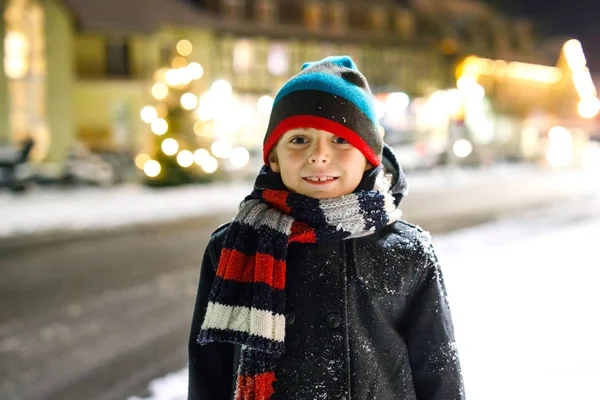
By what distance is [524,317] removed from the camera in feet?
16.7

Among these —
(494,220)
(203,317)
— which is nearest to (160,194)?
(494,220)

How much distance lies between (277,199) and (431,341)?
2.25 feet

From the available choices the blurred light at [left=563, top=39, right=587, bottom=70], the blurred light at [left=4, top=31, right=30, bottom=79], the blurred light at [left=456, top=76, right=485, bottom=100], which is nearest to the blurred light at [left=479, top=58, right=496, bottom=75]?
the blurred light at [left=563, top=39, right=587, bottom=70]

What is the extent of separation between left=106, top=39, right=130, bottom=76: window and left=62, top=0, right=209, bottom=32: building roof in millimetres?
1245

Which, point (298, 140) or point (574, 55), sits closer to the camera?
point (298, 140)

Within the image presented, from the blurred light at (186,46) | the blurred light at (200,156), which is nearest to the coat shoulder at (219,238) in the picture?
the blurred light at (200,156)

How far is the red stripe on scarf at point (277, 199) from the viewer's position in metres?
1.91

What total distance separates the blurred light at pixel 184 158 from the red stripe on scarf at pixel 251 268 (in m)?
17.7

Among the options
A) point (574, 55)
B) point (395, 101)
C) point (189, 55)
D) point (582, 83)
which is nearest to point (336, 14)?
point (395, 101)

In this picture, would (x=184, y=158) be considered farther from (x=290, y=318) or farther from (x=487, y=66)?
(x=487, y=66)

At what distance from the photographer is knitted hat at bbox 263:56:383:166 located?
1890 mm

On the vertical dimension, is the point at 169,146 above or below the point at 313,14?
below

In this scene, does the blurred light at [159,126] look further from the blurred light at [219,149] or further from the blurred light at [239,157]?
the blurred light at [239,157]

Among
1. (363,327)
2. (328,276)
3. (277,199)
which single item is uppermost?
(277,199)
